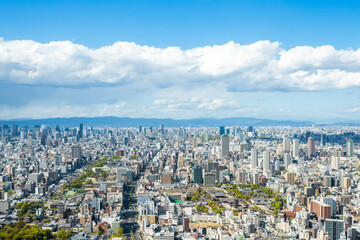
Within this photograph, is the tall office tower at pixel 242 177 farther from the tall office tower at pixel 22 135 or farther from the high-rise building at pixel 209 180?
the tall office tower at pixel 22 135

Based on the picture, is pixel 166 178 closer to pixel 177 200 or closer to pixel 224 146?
pixel 177 200

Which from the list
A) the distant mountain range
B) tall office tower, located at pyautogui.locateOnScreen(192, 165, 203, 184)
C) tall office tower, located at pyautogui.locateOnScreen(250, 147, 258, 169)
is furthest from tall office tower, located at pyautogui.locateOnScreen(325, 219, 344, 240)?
the distant mountain range

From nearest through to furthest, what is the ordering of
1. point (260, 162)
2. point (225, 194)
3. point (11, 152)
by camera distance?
point (225, 194)
point (260, 162)
point (11, 152)

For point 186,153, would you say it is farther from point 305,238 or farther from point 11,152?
point 305,238

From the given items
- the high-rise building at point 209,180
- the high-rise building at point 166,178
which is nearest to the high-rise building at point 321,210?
the high-rise building at point 209,180

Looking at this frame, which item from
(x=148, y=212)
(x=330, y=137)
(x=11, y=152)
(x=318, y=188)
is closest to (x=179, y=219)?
(x=148, y=212)

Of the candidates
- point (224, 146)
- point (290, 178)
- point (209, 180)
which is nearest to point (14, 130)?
point (224, 146)

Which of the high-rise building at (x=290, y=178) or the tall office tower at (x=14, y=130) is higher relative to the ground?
the tall office tower at (x=14, y=130)

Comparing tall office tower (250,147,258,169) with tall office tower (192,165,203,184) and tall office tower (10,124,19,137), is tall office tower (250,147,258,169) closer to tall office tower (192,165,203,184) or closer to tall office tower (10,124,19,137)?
tall office tower (192,165,203,184)
